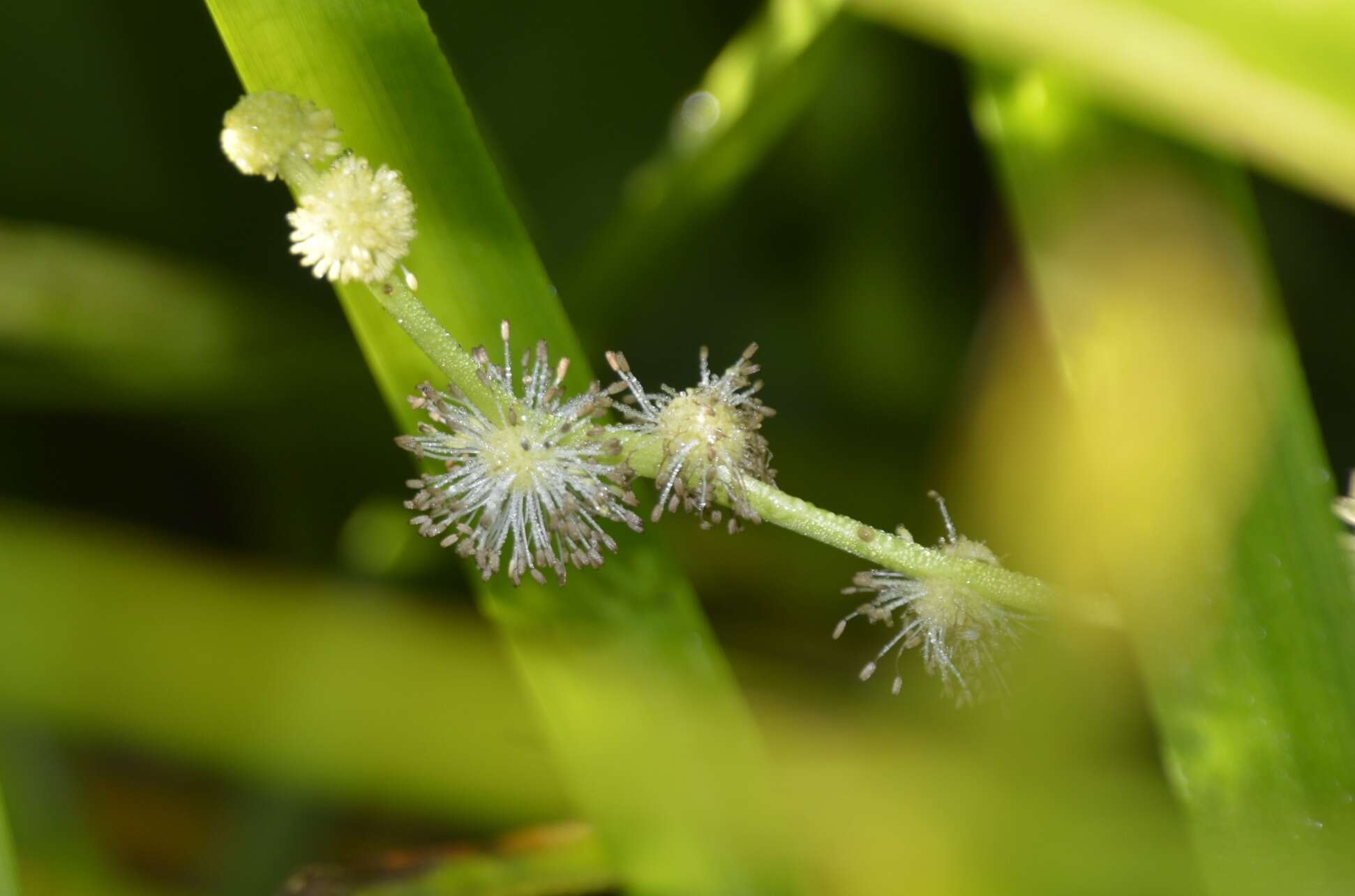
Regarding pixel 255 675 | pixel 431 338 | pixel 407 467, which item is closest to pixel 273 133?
pixel 431 338

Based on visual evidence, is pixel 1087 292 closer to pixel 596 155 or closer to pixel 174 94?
pixel 596 155

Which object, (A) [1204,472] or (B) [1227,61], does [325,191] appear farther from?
(A) [1204,472]

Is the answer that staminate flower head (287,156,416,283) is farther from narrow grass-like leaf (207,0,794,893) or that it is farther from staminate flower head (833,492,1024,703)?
staminate flower head (833,492,1024,703)

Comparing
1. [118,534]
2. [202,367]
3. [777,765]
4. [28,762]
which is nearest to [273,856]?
[28,762]

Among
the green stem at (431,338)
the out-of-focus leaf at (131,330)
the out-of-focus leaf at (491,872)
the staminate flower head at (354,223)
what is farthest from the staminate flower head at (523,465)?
the out-of-focus leaf at (131,330)

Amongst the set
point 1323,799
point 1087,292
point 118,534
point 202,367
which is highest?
point 202,367

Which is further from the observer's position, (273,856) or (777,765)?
(273,856)
